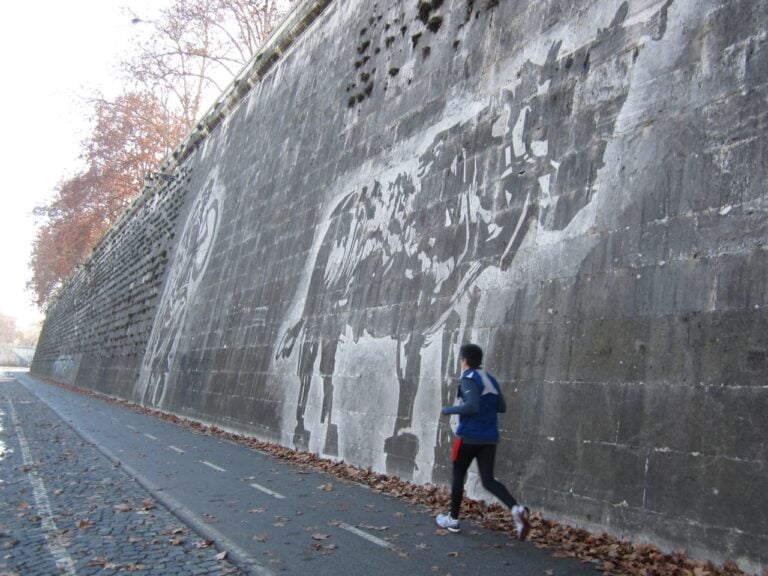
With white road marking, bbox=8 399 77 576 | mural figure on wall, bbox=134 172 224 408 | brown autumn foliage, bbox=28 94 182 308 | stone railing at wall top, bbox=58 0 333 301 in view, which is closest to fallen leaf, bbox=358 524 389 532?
white road marking, bbox=8 399 77 576

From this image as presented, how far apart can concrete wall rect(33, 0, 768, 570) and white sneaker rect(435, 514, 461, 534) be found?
964 mm

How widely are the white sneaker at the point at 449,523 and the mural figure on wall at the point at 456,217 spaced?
1.87 metres

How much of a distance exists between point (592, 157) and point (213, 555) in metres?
5.16

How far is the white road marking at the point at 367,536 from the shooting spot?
5359 mm

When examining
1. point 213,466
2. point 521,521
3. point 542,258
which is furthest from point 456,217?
point 213,466

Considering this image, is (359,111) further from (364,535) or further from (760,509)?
(760,509)

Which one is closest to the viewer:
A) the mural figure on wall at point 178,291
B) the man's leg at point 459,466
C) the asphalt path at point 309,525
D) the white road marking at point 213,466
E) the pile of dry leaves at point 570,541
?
the pile of dry leaves at point 570,541

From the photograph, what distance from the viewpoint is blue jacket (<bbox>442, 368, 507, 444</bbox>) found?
5.66m

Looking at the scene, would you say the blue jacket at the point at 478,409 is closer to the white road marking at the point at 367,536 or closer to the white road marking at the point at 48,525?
the white road marking at the point at 367,536

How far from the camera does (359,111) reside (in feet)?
41.0

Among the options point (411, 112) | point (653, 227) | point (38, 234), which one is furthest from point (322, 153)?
point (38, 234)

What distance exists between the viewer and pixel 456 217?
8.63 m

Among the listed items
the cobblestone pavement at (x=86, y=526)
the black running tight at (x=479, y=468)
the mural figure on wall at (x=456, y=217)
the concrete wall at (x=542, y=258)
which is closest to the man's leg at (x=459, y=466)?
the black running tight at (x=479, y=468)

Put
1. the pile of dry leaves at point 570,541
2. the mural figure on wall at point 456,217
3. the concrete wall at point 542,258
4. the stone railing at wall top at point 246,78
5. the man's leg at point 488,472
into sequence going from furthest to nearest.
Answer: the stone railing at wall top at point 246,78 → the mural figure on wall at point 456,217 → the man's leg at point 488,472 → the concrete wall at point 542,258 → the pile of dry leaves at point 570,541
